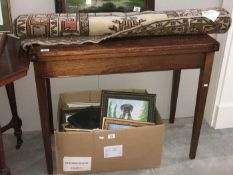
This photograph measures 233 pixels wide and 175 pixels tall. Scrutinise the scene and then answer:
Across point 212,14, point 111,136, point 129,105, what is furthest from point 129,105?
point 212,14

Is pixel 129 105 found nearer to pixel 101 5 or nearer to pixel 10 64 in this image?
pixel 101 5

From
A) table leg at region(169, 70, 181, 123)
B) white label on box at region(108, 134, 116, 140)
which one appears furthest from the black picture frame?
table leg at region(169, 70, 181, 123)

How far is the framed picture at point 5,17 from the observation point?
→ 1.62 meters

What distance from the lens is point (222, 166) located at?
1795mm

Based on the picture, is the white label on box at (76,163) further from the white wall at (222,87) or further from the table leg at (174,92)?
the white wall at (222,87)

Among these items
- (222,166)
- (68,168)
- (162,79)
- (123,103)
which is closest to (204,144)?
(222,166)

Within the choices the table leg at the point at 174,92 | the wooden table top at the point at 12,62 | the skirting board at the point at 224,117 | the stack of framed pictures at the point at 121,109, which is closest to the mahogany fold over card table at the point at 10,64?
the wooden table top at the point at 12,62

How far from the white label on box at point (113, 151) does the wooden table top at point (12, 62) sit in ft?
1.92

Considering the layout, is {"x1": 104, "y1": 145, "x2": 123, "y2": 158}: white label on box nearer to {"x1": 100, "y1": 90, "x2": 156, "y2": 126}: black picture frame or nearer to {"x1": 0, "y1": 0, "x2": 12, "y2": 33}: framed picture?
{"x1": 100, "y1": 90, "x2": 156, "y2": 126}: black picture frame

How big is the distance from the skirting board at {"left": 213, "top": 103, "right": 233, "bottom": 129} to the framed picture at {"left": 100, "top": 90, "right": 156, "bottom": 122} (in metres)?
0.59

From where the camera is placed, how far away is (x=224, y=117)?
2096mm

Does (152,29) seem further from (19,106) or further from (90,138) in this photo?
(19,106)

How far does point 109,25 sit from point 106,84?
661mm

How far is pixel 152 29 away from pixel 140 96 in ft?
1.46
